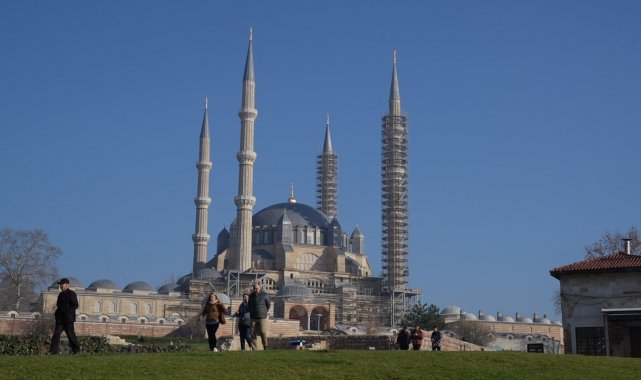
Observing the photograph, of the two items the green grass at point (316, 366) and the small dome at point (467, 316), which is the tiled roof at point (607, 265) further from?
the small dome at point (467, 316)

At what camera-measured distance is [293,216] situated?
270ft

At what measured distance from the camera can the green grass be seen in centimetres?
1370

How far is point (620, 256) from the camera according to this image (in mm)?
27547

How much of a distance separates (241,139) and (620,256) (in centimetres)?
4561

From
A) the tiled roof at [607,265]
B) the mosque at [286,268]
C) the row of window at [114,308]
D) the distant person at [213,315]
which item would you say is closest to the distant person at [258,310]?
the distant person at [213,315]

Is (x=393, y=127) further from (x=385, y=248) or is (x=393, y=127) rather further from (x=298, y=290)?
(x=298, y=290)

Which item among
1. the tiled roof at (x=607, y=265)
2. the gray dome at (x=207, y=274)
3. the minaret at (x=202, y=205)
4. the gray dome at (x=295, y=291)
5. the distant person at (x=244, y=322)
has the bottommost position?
the distant person at (x=244, y=322)

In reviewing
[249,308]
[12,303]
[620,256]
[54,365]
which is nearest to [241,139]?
[12,303]

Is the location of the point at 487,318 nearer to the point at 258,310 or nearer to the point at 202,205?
the point at 202,205

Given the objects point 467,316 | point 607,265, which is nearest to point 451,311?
point 467,316

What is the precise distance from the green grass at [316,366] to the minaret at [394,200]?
2281 inches

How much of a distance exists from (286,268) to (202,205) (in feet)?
27.5

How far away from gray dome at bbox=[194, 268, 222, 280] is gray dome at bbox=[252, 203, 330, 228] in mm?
8530

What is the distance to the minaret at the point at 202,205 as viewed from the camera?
7562 centimetres
